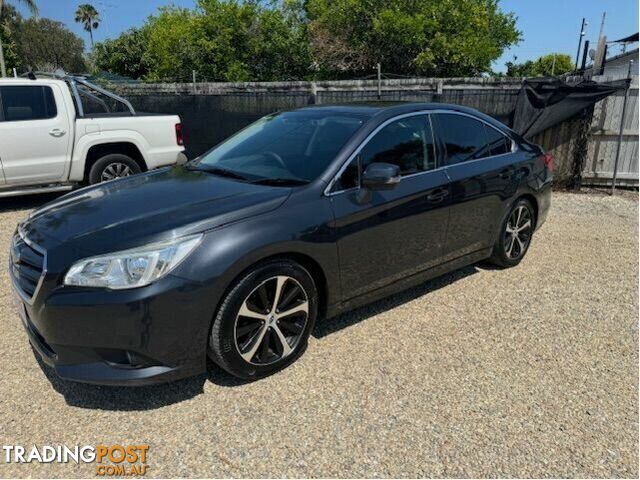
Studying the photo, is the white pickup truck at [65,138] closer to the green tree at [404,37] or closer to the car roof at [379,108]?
the car roof at [379,108]

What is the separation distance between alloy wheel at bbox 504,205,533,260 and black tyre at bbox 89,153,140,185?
5.29 m

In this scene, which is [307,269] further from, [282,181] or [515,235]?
[515,235]

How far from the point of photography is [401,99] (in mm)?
9656

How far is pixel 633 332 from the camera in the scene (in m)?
3.76

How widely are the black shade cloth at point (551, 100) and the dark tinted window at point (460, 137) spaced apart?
4.79 meters

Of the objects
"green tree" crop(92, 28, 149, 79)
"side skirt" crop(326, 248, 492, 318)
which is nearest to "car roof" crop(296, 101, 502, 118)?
"side skirt" crop(326, 248, 492, 318)

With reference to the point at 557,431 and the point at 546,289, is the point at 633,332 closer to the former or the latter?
the point at 546,289

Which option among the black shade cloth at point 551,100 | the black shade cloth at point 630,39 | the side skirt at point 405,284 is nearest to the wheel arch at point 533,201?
the side skirt at point 405,284

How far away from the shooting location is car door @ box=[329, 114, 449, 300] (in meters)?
3.25

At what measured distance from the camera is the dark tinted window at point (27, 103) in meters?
6.55

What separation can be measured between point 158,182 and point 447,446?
250 centimetres

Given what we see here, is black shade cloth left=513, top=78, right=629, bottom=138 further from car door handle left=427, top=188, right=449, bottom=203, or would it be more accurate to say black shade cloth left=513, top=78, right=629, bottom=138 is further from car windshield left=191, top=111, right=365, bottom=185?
car windshield left=191, top=111, right=365, bottom=185

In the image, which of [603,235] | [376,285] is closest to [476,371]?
[376,285]

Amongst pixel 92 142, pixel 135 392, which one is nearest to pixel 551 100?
pixel 92 142
